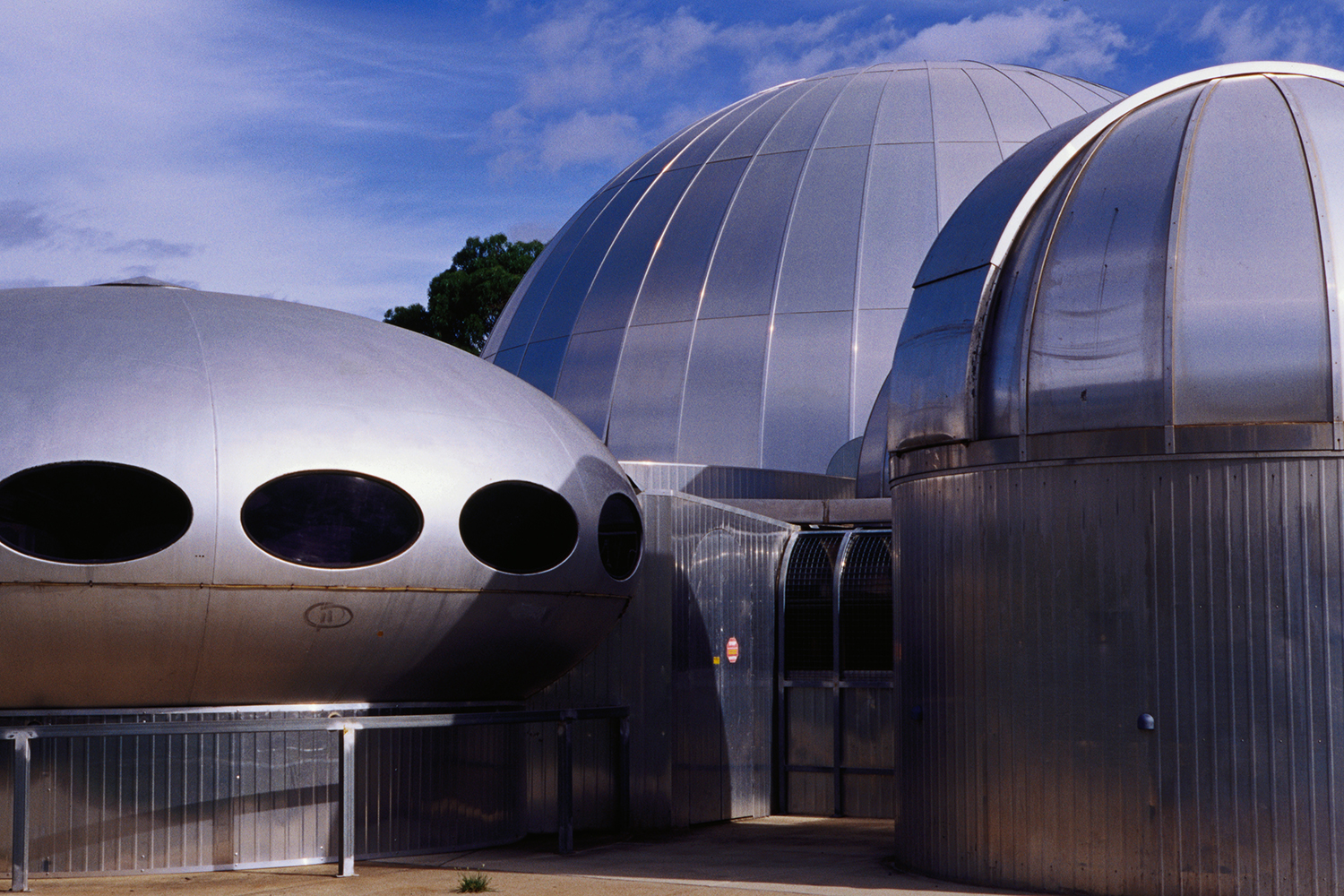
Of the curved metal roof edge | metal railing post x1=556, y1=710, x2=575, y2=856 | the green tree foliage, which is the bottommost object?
metal railing post x1=556, y1=710, x2=575, y2=856

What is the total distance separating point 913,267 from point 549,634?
10.8 m

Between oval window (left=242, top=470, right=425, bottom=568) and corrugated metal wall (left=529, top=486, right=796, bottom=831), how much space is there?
387 cm

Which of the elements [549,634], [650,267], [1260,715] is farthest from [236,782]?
[650,267]

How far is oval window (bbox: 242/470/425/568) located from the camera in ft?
40.0

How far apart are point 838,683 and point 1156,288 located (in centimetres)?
832

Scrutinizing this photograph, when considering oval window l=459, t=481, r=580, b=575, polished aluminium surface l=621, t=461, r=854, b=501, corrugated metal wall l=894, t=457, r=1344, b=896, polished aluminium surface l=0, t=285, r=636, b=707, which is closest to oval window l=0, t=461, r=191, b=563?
polished aluminium surface l=0, t=285, r=636, b=707

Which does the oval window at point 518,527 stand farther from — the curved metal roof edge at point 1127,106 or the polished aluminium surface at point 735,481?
the polished aluminium surface at point 735,481

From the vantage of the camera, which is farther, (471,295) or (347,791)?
(471,295)

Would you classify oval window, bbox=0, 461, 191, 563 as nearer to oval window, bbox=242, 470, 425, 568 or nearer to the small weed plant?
oval window, bbox=242, 470, 425, 568

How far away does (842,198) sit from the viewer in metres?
23.8

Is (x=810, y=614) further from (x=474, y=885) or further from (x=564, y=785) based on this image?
(x=474, y=885)

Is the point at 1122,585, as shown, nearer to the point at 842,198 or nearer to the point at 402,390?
the point at 402,390

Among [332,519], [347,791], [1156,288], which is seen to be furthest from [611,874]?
[1156,288]

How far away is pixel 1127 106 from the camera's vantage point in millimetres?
13266
